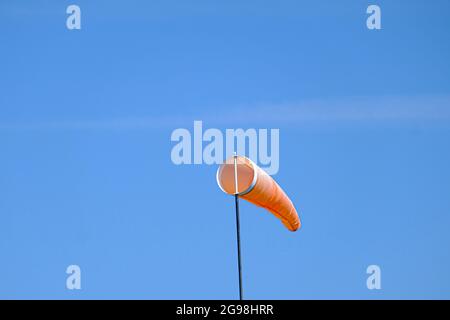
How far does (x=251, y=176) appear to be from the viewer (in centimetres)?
1714
